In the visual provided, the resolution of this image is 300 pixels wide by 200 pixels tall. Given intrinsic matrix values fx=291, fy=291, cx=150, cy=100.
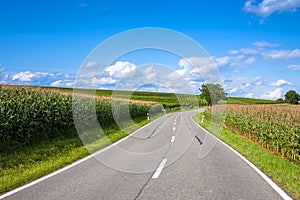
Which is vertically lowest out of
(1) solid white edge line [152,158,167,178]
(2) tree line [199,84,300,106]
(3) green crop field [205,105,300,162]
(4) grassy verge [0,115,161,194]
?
(4) grassy verge [0,115,161,194]

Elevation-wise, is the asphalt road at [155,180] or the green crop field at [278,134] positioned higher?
the green crop field at [278,134]

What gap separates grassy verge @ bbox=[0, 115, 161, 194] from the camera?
722 cm

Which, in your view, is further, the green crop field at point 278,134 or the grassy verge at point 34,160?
the green crop field at point 278,134

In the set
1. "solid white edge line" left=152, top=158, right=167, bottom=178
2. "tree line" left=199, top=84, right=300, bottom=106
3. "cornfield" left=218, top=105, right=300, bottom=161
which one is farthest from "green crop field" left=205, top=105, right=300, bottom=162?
"tree line" left=199, top=84, right=300, bottom=106

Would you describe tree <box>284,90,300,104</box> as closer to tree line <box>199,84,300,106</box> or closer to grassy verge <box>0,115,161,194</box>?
tree line <box>199,84,300,106</box>

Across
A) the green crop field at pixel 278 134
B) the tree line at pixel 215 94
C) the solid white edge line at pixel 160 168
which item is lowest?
the solid white edge line at pixel 160 168

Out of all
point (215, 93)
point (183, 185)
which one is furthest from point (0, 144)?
point (215, 93)

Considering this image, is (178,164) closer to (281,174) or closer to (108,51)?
(281,174)

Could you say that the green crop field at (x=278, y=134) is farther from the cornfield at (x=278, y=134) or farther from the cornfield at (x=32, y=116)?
the cornfield at (x=32, y=116)

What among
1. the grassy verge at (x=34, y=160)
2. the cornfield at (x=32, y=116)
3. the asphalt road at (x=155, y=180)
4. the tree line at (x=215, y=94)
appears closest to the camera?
the asphalt road at (x=155, y=180)

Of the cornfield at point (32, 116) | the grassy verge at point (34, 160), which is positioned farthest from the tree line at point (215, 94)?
the grassy verge at point (34, 160)

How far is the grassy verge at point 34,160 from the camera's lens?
722cm

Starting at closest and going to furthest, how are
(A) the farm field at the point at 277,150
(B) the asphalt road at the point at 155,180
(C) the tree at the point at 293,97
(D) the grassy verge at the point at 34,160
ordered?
(B) the asphalt road at the point at 155,180 < (D) the grassy verge at the point at 34,160 < (A) the farm field at the point at 277,150 < (C) the tree at the point at 293,97

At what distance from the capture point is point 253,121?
17391 mm
